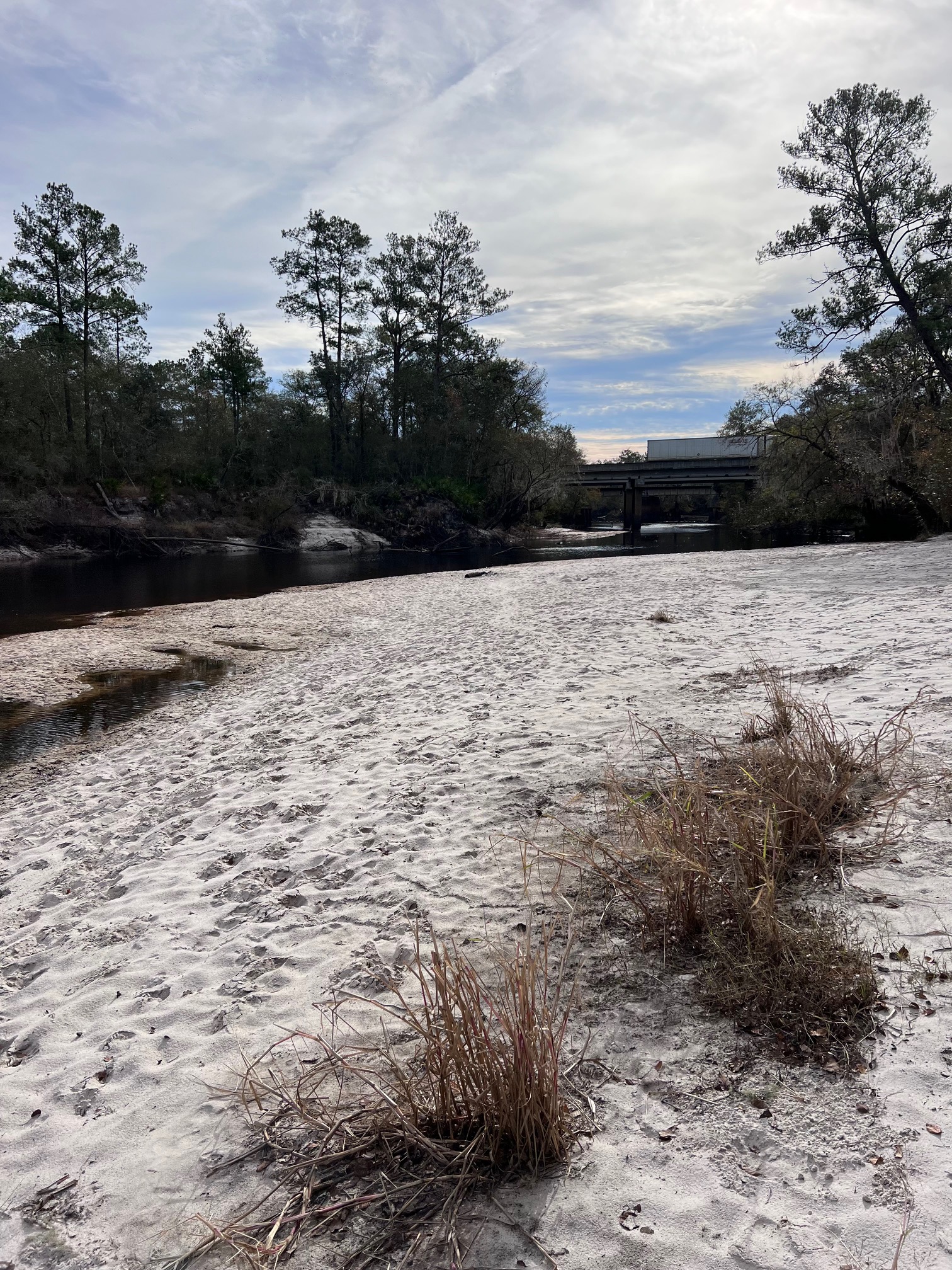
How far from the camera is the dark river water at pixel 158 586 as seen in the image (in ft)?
34.1

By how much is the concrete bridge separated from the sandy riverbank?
50530mm

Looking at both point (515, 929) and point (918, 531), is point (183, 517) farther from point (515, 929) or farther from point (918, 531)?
point (515, 929)

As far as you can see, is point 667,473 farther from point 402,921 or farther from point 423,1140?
point 423,1140

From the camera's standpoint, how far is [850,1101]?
2537mm

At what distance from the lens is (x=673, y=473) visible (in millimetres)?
62844

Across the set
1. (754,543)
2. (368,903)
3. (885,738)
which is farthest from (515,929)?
(754,543)

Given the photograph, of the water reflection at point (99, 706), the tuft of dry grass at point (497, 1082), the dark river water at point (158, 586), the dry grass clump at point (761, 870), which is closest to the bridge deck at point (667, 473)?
the dark river water at point (158, 586)

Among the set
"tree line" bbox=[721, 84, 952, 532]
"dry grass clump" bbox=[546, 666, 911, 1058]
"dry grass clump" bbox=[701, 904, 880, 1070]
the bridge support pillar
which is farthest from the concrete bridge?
"dry grass clump" bbox=[701, 904, 880, 1070]

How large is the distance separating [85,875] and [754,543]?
3950 centimetres

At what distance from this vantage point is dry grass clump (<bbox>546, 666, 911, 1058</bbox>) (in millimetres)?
2961

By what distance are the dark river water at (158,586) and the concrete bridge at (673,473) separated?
5013mm

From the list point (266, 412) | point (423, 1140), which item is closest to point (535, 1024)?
point (423, 1140)

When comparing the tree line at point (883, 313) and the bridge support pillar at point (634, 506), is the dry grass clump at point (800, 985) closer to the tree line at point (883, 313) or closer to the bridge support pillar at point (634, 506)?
the tree line at point (883, 313)

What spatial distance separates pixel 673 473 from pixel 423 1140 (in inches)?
2559
